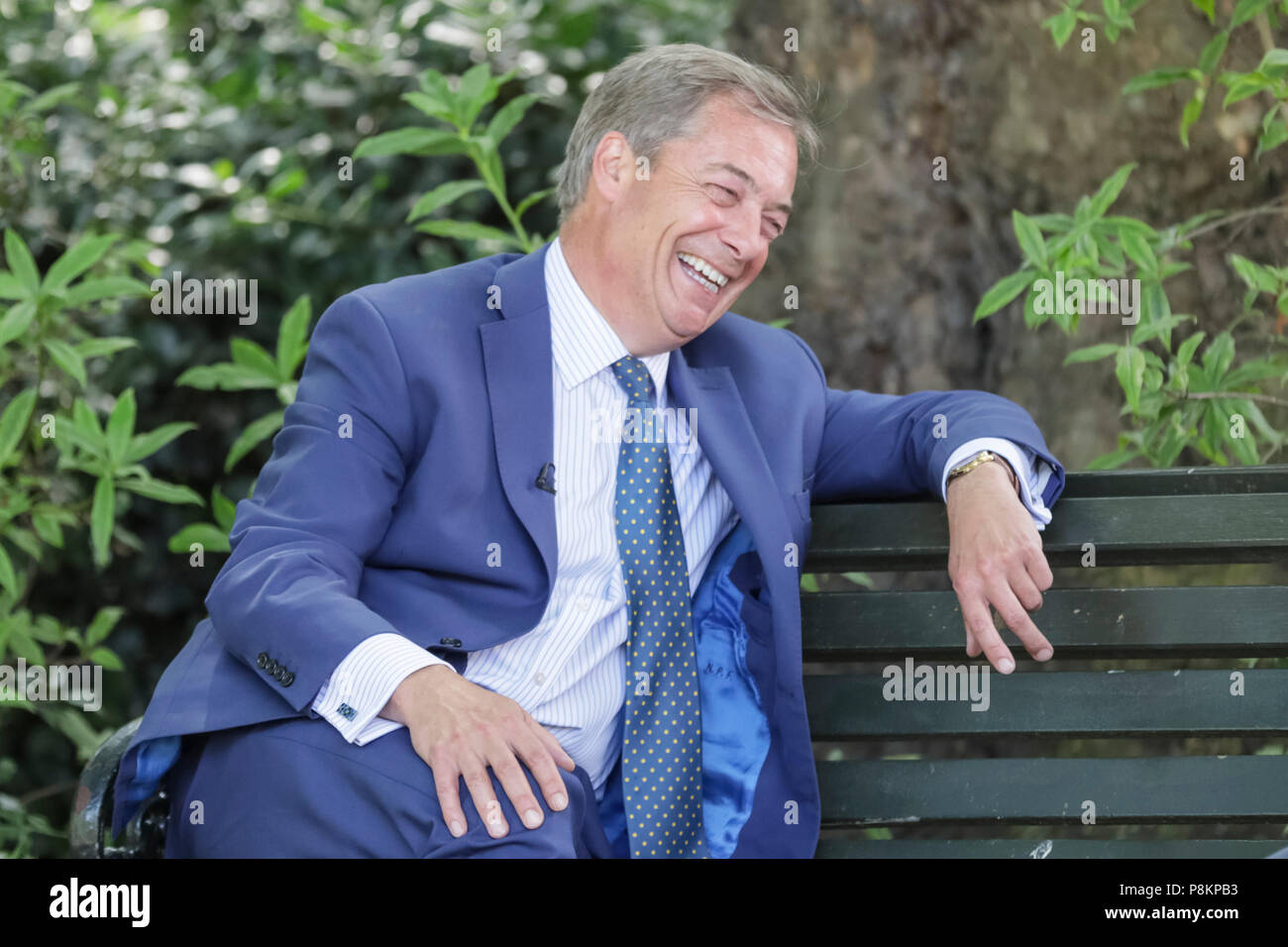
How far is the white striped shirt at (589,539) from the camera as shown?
2291mm

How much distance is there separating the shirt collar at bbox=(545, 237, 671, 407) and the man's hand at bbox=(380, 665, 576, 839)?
637 millimetres

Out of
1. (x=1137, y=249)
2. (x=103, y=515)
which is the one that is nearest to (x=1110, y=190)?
(x=1137, y=249)

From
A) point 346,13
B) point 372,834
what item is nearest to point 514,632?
point 372,834

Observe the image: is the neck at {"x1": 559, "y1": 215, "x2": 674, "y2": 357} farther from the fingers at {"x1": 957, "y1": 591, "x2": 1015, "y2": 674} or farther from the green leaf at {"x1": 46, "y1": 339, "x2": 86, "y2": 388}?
the green leaf at {"x1": 46, "y1": 339, "x2": 86, "y2": 388}

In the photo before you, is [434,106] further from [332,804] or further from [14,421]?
[332,804]

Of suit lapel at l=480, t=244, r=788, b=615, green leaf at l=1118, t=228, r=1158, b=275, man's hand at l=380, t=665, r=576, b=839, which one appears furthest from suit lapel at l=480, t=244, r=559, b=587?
green leaf at l=1118, t=228, r=1158, b=275

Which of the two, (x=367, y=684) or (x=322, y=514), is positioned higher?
(x=322, y=514)

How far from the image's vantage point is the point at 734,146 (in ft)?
7.89

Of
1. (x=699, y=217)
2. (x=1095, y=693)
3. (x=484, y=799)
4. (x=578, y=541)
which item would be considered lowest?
(x=484, y=799)

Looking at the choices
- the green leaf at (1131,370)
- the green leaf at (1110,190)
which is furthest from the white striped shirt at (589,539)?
the green leaf at (1110,190)

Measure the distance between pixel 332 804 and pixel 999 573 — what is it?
1031 millimetres

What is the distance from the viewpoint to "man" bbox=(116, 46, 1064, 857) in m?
2.00

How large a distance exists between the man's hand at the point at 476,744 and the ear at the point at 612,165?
0.93m
